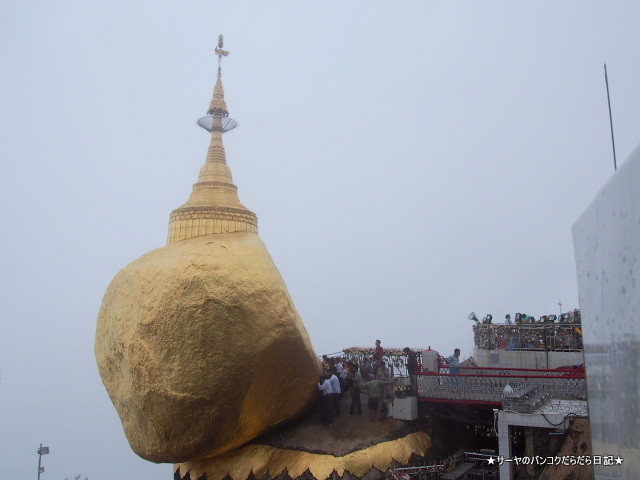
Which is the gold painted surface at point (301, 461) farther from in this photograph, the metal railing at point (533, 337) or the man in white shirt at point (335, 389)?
the metal railing at point (533, 337)

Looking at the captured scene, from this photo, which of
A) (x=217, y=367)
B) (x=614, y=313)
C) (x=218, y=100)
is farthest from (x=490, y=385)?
(x=218, y=100)

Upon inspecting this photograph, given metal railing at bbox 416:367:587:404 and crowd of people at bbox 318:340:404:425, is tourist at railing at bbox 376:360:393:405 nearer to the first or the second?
crowd of people at bbox 318:340:404:425

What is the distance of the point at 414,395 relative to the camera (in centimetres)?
1123

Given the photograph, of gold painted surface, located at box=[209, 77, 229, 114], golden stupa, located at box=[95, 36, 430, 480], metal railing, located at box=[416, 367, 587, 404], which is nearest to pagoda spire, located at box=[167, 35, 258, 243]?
gold painted surface, located at box=[209, 77, 229, 114]

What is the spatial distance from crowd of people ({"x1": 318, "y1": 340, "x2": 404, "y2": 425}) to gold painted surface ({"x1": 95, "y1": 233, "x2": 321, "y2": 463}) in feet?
4.08

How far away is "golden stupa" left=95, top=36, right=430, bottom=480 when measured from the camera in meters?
8.98

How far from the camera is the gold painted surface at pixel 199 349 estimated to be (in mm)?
8961

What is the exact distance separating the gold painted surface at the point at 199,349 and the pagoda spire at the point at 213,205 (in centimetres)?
382

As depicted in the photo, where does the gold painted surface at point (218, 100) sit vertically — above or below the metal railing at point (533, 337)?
above

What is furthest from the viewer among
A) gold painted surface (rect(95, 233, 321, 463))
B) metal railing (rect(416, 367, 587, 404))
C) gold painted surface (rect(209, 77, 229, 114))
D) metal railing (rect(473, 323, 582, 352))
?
gold painted surface (rect(209, 77, 229, 114))

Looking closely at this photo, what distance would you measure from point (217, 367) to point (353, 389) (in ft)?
12.3

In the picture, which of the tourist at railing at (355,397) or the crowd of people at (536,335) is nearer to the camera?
the tourist at railing at (355,397)

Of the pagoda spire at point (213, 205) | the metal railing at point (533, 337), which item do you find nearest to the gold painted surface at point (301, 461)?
the metal railing at point (533, 337)

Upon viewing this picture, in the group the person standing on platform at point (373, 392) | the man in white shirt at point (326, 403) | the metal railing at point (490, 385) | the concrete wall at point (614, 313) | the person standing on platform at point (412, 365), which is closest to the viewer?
the concrete wall at point (614, 313)
